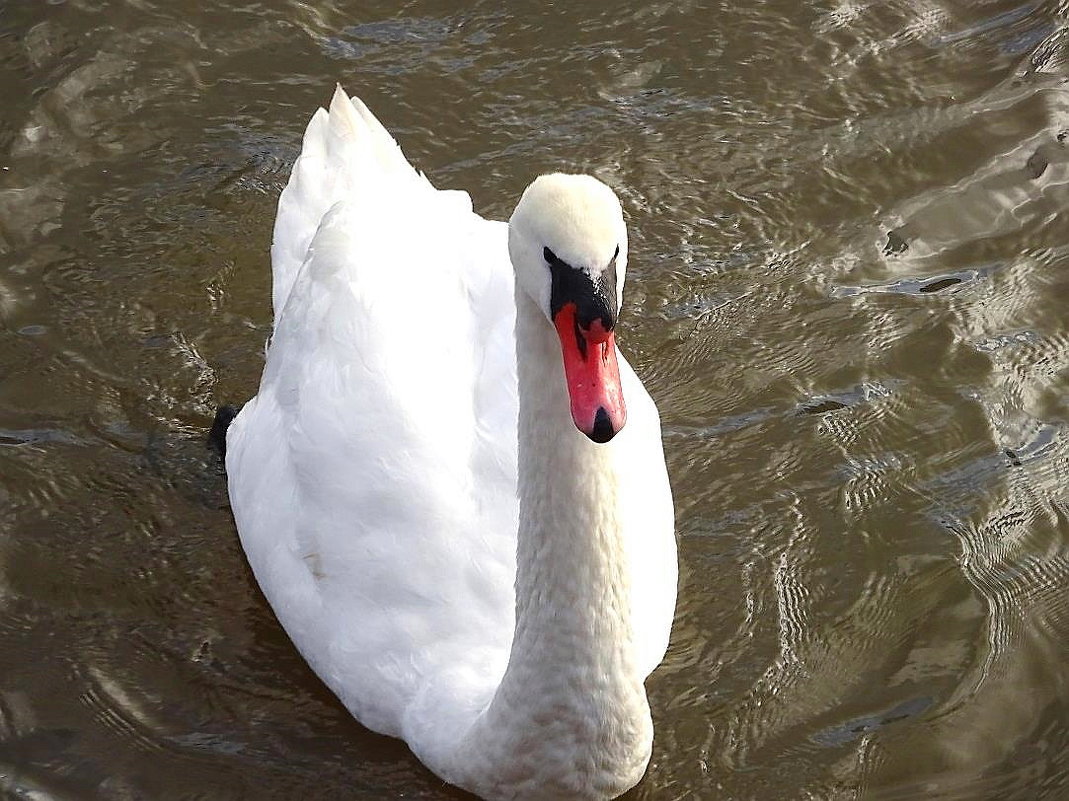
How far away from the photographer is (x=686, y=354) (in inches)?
265

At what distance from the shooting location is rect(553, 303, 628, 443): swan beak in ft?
12.3

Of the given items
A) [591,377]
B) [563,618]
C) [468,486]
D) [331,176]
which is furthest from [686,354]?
[591,377]

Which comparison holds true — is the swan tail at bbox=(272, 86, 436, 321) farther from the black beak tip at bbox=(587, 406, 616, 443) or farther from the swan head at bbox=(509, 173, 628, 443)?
the black beak tip at bbox=(587, 406, 616, 443)

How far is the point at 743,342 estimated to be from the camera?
6777 mm

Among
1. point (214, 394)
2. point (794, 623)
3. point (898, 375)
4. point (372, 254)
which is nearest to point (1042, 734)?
point (794, 623)

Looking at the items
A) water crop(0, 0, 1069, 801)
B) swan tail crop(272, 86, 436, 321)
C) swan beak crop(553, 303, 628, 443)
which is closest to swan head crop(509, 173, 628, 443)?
swan beak crop(553, 303, 628, 443)

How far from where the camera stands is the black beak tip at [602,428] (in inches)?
147

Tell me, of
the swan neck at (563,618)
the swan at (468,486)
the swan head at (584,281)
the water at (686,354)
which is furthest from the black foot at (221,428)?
the swan head at (584,281)

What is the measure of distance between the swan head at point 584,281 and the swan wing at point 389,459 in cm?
128

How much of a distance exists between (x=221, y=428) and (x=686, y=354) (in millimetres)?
1942

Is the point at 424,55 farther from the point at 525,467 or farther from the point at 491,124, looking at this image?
the point at 525,467

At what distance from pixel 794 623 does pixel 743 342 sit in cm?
155

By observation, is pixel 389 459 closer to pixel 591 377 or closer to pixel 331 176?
pixel 591 377

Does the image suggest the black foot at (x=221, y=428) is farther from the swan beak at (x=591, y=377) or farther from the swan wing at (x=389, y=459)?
the swan beak at (x=591, y=377)
